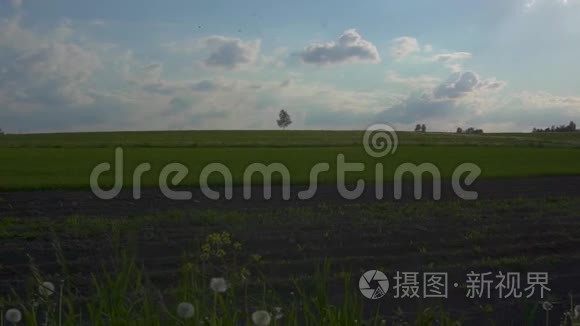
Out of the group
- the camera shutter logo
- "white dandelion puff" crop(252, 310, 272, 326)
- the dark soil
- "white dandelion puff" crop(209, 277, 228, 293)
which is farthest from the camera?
the dark soil

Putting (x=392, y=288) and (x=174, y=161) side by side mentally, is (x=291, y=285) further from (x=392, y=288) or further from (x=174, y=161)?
(x=174, y=161)

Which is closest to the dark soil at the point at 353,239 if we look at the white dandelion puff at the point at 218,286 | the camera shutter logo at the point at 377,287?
the camera shutter logo at the point at 377,287

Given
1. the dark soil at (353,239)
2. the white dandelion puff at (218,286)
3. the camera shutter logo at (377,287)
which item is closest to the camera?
the white dandelion puff at (218,286)

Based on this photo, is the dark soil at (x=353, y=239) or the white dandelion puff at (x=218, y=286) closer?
the white dandelion puff at (x=218, y=286)

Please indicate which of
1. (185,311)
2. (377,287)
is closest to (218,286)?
(185,311)

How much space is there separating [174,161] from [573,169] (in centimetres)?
1672

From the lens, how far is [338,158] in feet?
117

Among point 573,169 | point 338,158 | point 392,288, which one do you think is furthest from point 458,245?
point 338,158

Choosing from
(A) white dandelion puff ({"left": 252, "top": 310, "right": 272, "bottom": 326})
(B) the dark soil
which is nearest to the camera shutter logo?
(B) the dark soil

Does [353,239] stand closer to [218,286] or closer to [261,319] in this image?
[218,286]

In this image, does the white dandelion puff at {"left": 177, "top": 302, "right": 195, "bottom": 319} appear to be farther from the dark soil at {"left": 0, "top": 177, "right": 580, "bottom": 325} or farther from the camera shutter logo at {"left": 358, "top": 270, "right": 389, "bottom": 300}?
the camera shutter logo at {"left": 358, "top": 270, "right": 389, "bottom": 300}

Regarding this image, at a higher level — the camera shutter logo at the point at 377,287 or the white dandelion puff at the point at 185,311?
the white dandelion puff at the point at 185,311

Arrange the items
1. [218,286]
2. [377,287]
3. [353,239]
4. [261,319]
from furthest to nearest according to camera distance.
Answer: [353,239] → [377,287] → [218,286] → [261,319]

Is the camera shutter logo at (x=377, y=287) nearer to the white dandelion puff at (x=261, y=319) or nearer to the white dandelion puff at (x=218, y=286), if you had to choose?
the white dandelion puff at (x=218, y=286)
